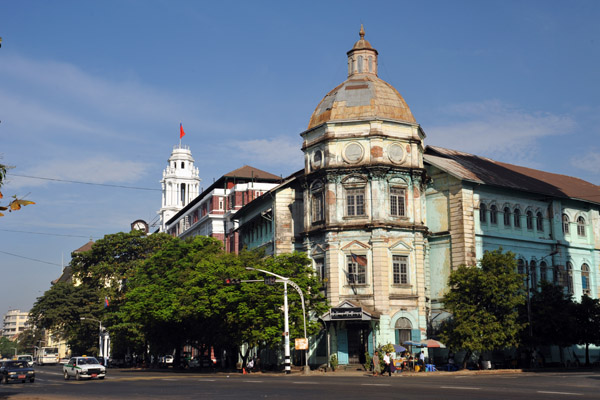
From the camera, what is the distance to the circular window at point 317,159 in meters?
56.9

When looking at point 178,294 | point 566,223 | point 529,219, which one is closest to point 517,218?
point 529,219

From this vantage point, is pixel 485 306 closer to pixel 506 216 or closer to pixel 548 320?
pixel 548 320

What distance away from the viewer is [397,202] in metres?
55.1

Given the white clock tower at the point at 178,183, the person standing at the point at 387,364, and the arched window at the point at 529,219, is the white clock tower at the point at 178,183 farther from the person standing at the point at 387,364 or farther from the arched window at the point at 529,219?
the person standing at the point at 387,364

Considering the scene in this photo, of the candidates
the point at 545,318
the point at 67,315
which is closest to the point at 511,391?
the point at 545,318

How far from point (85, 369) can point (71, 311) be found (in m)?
52.4

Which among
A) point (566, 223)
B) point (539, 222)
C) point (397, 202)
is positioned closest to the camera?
point (397, 202)

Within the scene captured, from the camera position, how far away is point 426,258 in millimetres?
58594

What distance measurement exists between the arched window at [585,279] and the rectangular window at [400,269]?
23033 millimetres

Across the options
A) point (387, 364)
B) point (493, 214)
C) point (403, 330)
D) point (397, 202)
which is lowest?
point (387, 364)

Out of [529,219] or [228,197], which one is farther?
[228,197]

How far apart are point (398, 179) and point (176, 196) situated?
3675 inches

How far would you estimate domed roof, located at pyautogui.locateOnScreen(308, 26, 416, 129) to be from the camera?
56.1m

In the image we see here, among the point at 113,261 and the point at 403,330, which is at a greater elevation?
the point at 113,261
